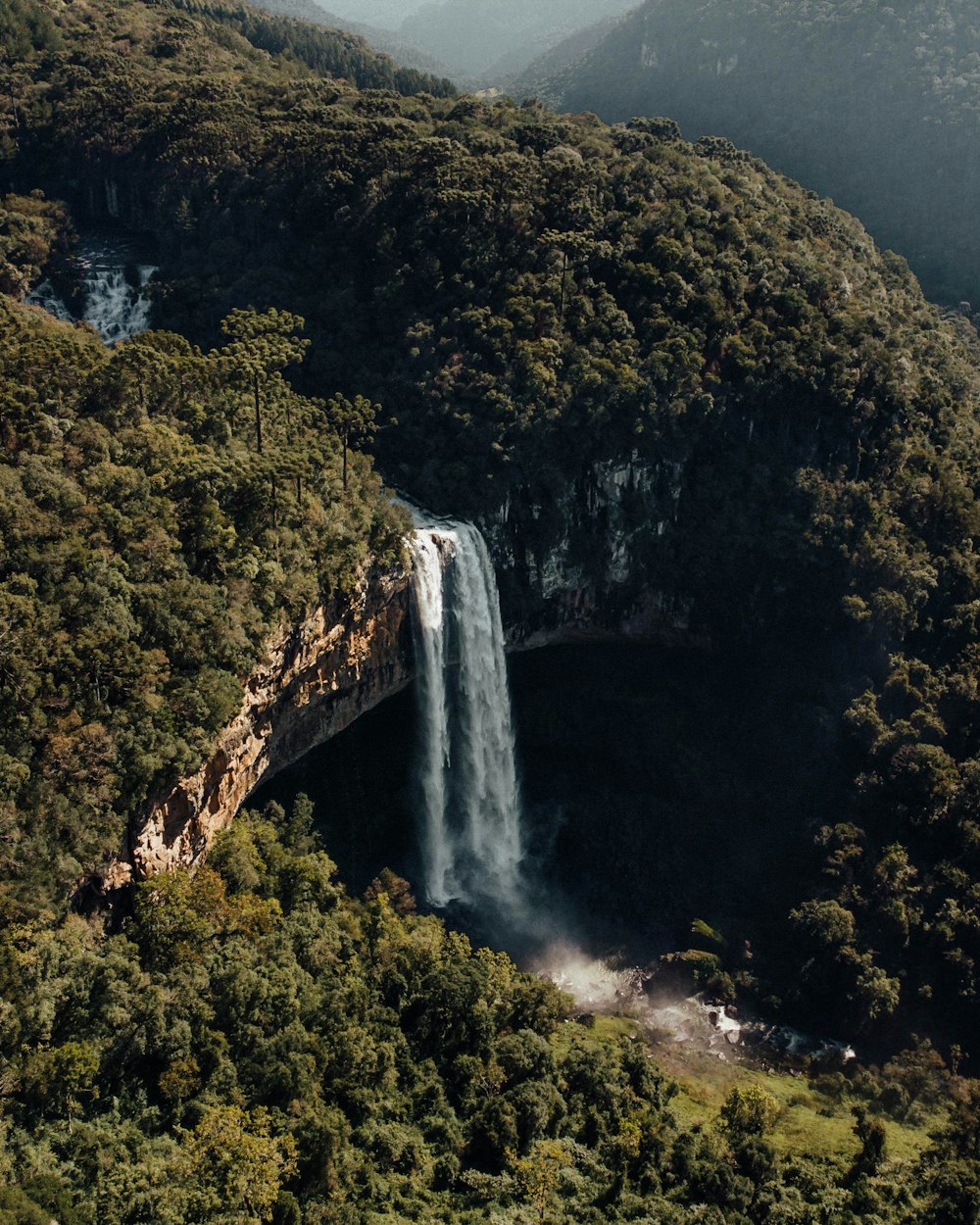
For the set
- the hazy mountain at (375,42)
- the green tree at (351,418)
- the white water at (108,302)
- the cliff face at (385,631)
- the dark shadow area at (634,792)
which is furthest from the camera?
the hazy mountain at (375,42)

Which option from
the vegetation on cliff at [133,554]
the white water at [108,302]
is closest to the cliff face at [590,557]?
the vegetation on cliff at [133,554]

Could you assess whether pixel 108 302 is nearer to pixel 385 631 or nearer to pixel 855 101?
pixel 385 631

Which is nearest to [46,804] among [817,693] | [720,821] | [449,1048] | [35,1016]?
[35,1016]

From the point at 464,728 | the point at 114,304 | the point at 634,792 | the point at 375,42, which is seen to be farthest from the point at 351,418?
the point at 375,42

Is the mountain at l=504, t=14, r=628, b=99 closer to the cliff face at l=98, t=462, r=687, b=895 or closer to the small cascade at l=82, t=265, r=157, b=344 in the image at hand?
the small cascade at l=82, t=265, r=157, b=344

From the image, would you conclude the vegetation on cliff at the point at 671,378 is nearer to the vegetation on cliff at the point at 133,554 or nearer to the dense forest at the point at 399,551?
the dense forest at the point at 399,551

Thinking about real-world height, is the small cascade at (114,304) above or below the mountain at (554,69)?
below
